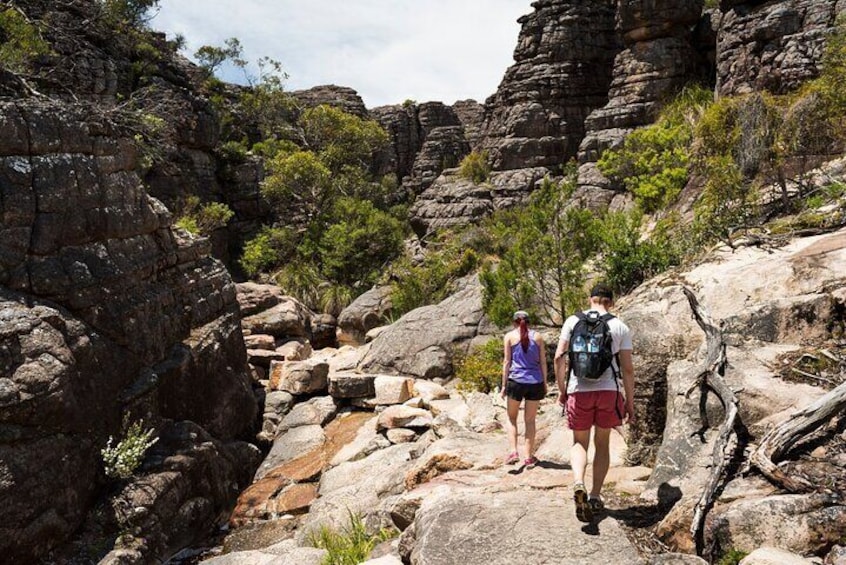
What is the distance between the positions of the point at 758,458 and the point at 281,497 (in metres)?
9.39

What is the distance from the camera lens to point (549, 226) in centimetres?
1449

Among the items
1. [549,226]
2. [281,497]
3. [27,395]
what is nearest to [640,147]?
[549,226]

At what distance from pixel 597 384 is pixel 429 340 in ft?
41.2

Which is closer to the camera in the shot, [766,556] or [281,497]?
[766,556]

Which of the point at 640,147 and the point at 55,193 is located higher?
the point at 640,147

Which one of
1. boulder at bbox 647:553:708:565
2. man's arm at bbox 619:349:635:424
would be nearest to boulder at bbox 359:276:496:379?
man's arm at bbox 619:349:635:424

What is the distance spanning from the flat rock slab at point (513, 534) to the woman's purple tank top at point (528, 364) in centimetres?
138

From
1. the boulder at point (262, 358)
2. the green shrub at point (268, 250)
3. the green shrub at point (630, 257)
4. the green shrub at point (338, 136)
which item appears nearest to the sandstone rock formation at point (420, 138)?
the green shrub at point (338, 136)

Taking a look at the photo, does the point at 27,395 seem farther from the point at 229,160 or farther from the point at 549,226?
the point at 229,160

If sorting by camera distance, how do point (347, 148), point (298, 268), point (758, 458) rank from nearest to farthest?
point (758, 458) → point (298, 268) → point (347, 148)

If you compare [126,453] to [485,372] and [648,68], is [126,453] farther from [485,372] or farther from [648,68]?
[648,68]

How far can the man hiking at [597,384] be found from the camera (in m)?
5.07

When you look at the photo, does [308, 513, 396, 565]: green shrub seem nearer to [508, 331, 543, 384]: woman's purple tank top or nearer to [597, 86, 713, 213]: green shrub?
[508, 331, 543, 384]: woman's purple tank top

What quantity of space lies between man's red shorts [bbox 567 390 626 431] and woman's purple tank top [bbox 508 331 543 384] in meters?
1.50
